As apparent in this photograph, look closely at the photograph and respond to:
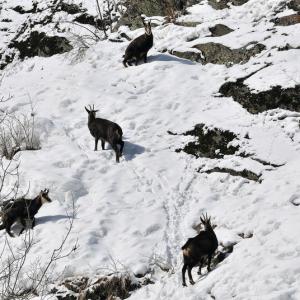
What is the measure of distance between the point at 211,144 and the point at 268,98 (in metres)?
1.87

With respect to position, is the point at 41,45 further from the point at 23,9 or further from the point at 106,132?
the point at 106,132

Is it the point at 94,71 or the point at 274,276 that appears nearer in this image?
the point at 274,276

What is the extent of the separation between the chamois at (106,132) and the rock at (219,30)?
533 centimetres

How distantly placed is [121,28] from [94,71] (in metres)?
3.16

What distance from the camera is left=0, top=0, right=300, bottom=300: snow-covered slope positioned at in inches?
321

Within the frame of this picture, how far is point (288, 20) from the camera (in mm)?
15125

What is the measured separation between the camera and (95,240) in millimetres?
9422

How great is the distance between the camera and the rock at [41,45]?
19047 mm

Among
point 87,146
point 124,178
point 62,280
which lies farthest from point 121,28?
point 62,280

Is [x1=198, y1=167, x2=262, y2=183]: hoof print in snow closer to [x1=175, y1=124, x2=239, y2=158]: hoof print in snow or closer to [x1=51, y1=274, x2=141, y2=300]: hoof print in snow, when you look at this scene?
[x1=175, y1=124, x2=239, y2=158]: hoof print in snow

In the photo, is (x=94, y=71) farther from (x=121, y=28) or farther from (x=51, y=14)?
(x=51, y=14)

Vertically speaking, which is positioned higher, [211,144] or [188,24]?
[188,24]

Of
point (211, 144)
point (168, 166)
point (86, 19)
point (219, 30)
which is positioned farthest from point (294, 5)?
point (86, 19)

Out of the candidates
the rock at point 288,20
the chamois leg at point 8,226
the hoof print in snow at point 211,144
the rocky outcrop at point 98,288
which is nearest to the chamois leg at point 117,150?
the hoof print in snow at point 211,144
